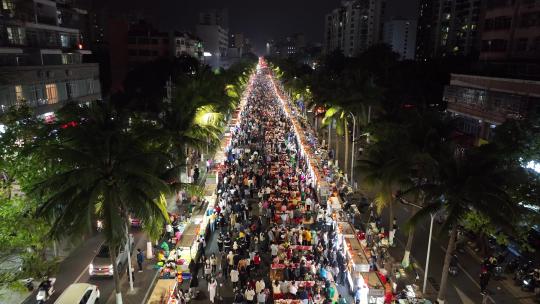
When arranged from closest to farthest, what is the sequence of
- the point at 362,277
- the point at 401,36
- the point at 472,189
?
the point at 472,189, the point at 362,277, the point at 401,36

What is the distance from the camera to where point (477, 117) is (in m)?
34.7

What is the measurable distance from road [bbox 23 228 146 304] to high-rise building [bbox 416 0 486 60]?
315 feet

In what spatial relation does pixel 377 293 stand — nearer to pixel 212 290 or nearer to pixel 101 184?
pixel 212 290

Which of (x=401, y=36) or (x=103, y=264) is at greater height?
(x=401, y=36)

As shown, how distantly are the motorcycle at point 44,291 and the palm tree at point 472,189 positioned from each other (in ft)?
46.4

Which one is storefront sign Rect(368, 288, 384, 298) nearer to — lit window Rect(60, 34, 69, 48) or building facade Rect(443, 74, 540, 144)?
building facade Rect(443, 74, 540, 144)

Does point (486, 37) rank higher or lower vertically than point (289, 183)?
higher

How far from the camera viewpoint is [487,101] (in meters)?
33.5

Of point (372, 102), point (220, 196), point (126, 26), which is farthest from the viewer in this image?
point (126, 26)

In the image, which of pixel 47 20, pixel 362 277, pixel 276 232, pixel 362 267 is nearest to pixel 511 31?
pixel 276 232

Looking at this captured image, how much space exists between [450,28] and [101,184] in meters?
125

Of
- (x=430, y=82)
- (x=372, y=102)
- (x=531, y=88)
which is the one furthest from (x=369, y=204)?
(x=430, y=82)

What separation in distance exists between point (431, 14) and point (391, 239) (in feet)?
439

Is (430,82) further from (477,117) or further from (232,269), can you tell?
(232,269)
